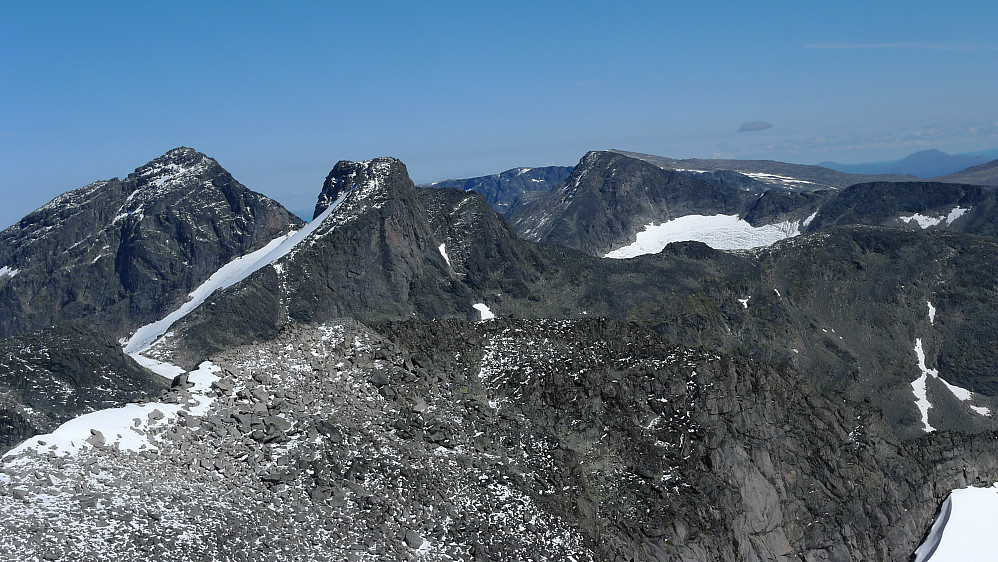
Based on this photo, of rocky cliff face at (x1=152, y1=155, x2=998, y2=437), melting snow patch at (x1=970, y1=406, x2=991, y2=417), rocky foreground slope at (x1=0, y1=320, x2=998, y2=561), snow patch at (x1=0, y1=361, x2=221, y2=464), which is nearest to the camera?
rocky foreground slope at (x1=0, y1=320, x2=998, y2=561)

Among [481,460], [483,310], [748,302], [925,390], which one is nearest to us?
[481,460]

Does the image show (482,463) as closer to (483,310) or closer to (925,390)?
(925,390)

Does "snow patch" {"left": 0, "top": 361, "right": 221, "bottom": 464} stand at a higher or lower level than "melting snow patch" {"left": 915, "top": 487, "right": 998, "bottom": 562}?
higher

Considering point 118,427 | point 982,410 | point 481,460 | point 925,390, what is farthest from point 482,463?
point 982,410

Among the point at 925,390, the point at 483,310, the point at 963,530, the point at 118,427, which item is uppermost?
the point at 118,427

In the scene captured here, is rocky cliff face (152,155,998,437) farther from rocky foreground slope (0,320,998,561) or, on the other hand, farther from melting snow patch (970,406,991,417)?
rocky foreground slope (0,320,998,561)

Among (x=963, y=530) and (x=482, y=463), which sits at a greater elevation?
(x=482, y=463)

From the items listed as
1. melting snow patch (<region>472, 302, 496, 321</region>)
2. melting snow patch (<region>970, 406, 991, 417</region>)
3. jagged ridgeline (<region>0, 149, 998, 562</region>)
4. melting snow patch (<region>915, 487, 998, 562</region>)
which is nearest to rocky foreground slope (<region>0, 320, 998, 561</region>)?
jagged ridgeline (<region>0, 149, 998, 562</region>)

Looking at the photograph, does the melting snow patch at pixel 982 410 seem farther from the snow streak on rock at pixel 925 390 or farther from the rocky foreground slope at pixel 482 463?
the rocky foreground slope at pixel 482 463

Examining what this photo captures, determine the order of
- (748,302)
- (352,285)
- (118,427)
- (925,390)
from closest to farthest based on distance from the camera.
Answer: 1. (118,427)
2. (925,390)
3. (352,285)
4. (748,302)
